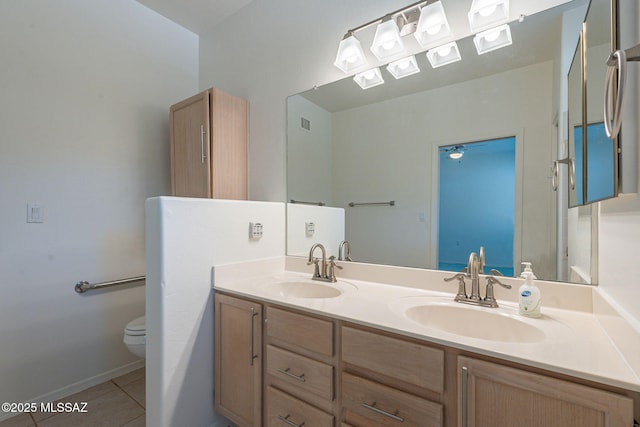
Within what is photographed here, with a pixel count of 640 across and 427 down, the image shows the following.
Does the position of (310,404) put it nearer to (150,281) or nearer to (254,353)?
(254,353)

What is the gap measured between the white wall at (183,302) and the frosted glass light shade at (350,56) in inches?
39.9

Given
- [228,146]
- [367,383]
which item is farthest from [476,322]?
[228,146]

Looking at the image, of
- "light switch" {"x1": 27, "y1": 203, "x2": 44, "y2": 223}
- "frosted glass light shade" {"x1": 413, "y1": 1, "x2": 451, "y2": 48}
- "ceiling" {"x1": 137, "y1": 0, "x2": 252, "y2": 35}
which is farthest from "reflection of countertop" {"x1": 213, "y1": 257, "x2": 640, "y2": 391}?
"ceiling" {"x1": 137, "y1": 0, "x2": 252, "y2": 35}

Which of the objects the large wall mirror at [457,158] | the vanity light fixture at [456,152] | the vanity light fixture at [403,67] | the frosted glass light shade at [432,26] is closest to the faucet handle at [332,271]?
the large wall mirror at [457,158]

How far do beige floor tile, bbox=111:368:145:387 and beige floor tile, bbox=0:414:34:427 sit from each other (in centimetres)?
44

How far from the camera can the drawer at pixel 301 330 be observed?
3.51 ft

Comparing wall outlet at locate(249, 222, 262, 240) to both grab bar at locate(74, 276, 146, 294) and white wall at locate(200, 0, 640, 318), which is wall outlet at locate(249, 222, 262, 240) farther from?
grab bar at locate(74, 276, 146, 294)

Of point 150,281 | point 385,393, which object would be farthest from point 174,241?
point 385,393

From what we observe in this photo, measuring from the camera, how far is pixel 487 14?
49.2 inches

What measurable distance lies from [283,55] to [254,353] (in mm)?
1841

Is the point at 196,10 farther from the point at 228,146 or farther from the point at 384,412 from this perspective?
the point at 384,412

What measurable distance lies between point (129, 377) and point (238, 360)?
50.8 inches

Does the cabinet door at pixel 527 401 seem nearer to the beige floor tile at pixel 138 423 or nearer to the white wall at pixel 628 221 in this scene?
the white wall at pixel 628 221

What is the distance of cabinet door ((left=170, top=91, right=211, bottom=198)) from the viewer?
6.38 ft
